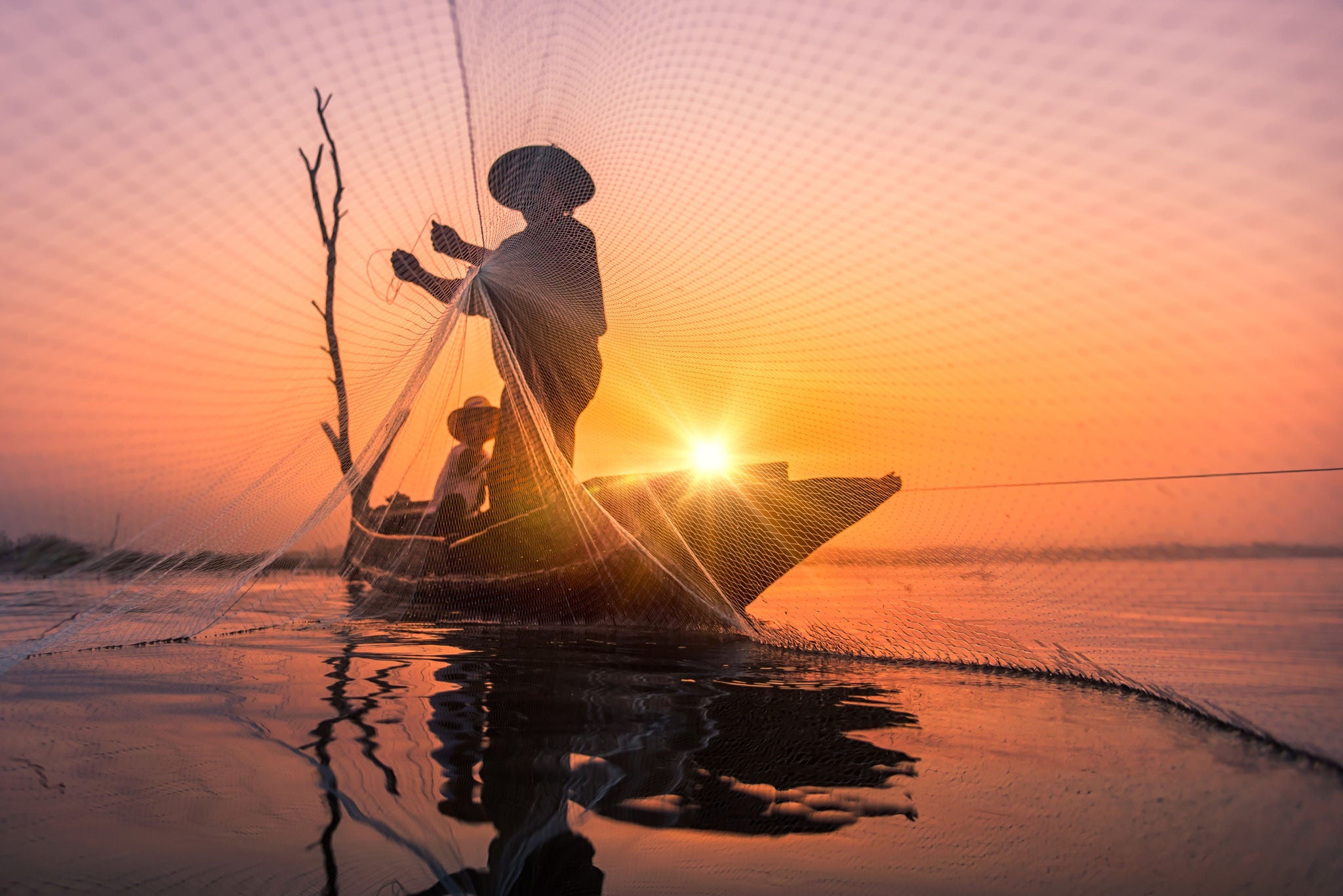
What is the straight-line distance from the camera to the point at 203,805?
5.45 ft

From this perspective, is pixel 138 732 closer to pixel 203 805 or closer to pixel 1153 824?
pixel 203 805

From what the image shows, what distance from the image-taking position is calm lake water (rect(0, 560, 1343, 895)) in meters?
1.39

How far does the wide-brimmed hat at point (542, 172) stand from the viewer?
5.18 m

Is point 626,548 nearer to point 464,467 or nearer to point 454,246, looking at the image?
point 464,467

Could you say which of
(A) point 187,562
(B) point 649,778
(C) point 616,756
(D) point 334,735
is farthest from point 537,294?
(B) point 649,778

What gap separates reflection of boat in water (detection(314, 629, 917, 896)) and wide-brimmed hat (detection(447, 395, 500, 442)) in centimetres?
297

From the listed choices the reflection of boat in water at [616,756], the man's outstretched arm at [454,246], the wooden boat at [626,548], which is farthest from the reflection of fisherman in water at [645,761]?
the man's outstretched arm at [454,246]

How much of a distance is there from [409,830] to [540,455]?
470cm

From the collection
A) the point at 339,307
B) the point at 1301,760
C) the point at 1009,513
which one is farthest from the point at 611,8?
→ the point at 1301,760

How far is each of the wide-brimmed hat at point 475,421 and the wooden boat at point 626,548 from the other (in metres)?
0.71

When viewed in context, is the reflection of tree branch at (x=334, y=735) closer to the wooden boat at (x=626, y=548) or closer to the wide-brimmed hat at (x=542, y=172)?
the wooden boat at (x=626, y=548)

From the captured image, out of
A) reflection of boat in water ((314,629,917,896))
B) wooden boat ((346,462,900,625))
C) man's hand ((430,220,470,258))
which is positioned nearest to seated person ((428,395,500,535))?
wooden boat ((346,462,900,625))

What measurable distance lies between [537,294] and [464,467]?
2095mm

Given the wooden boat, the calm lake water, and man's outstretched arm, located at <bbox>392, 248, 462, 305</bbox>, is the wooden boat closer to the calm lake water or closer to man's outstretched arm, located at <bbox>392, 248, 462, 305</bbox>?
the calm lake water
